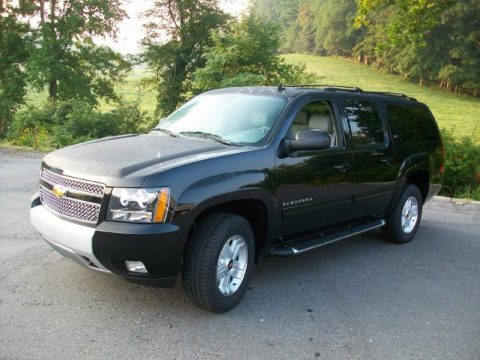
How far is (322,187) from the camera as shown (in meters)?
4.86

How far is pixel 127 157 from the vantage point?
12.9 feet

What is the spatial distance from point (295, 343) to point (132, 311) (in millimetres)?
1367

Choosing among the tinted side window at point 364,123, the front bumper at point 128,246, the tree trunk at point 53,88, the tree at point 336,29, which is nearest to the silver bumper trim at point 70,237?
the front bumper at point 128,246

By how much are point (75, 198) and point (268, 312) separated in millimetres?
1844

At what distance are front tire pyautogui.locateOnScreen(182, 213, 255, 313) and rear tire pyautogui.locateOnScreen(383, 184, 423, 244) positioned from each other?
2.69 m

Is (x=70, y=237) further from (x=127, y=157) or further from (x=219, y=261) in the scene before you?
(x=219, y=261)

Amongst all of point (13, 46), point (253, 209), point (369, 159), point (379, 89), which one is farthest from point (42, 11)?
point (379, 89)

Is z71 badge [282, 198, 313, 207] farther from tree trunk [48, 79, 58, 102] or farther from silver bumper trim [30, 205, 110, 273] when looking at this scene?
tree trunk [48, 79, 58, 102]

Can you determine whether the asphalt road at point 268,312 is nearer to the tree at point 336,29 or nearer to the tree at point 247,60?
the tree at point 247,60

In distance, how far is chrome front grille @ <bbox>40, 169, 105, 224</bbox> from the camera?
11.9 feet

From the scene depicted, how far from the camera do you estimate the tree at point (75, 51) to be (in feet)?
72.7

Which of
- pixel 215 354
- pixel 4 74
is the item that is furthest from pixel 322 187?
pixel 4 74

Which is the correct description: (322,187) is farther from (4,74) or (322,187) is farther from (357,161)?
(4,74)

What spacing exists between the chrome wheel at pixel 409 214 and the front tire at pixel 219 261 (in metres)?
2.97
